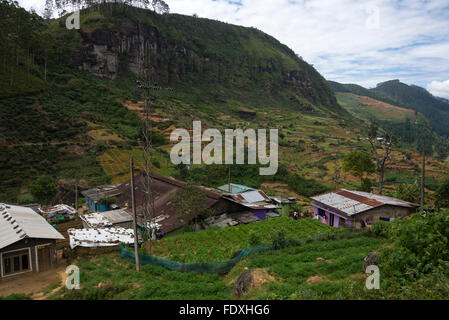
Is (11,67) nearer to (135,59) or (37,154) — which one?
(37,154)

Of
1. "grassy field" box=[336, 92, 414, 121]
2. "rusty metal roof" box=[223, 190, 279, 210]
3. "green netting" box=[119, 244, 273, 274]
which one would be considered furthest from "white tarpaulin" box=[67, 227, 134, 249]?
"grassy field" box=[336, 92, 414, 121]

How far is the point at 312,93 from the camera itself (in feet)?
490

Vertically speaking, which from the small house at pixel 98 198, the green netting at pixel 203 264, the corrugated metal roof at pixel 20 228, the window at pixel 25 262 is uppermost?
the corrugated metal roof at pixel 20 228

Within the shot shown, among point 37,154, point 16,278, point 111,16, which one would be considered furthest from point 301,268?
point 111,16

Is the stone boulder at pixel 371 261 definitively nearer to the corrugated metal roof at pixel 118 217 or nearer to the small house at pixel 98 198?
the corrugated metal roof at pixel 118 217

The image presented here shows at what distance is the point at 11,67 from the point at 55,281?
55.0m

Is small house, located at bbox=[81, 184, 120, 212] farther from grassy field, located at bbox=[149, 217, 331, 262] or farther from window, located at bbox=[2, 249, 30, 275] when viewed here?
window, located at bbox=[2, 249, 30, 275]

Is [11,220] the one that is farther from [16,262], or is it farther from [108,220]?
[108,220]

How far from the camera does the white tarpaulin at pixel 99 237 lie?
49.6 feet

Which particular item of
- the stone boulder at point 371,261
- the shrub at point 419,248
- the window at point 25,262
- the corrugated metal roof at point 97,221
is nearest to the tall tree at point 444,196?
the stone boulder at point 371,261

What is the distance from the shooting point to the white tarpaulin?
1512 centimetres

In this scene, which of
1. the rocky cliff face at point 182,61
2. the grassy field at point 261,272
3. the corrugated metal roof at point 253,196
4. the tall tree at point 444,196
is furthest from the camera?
the rocky cliff face at point 182,61

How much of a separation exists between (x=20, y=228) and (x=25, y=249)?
139 centimetres

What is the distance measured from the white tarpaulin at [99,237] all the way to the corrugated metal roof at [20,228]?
0.91 m
